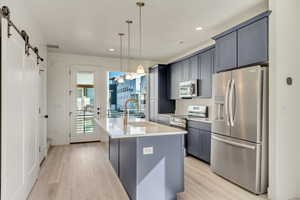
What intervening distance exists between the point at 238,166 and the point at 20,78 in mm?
3319

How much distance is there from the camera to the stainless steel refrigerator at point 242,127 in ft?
8.43

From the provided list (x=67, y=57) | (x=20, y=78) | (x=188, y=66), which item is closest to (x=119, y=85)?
(x=67, y=57)

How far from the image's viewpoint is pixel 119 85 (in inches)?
283

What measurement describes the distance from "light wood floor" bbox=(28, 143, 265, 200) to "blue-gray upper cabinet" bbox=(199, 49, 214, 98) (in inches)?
62.5

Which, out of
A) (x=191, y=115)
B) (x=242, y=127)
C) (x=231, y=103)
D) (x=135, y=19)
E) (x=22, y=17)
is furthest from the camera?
(x=191, y=115)

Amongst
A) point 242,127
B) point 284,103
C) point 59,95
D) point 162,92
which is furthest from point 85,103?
point 284,103

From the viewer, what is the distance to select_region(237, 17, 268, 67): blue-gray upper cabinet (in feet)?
8.40

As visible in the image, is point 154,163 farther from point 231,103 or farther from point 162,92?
point 162,92

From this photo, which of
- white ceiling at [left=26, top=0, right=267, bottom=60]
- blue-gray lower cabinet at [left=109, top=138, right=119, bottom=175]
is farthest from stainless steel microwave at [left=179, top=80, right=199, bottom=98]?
blue-gray lower cabinet at [left=109, top=138, right=119, bottom=175]

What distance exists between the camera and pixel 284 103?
2.50 m

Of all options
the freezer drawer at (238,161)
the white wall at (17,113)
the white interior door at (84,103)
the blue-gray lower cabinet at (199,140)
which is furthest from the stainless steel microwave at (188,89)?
the white wall at (17,113)

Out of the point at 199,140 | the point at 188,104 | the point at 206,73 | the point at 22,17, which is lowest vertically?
the point at 199,140

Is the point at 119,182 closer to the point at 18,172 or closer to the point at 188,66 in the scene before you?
the point at 18,172

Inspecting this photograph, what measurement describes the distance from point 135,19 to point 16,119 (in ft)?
8.02
